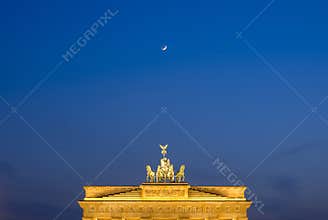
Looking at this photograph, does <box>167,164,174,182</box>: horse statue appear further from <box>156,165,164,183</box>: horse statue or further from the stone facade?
the stone facade

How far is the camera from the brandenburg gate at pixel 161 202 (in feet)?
170

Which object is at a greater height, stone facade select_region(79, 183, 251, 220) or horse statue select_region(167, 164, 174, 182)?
horse statue select_region(167, 164, 174, 182)

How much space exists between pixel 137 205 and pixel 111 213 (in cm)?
229

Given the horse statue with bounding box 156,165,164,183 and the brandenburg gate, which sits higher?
the horse statue with bounding box 156,165,164,183

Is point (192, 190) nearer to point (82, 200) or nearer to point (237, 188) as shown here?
point (237, 188)

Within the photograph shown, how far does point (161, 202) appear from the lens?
170 ft

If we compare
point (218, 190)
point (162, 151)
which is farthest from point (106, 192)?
point (218, 190)

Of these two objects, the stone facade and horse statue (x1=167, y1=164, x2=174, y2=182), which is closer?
the stone facade

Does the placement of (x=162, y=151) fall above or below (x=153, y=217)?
above

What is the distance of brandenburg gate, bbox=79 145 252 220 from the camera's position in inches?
2040

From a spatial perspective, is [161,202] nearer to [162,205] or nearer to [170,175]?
[162,205]

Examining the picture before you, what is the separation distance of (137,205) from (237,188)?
8.74 m

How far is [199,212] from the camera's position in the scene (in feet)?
171

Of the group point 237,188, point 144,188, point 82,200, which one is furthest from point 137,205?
point 237,188
